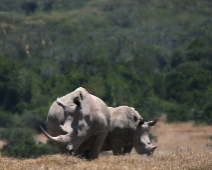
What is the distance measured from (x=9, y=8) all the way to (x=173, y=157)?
2109 inches

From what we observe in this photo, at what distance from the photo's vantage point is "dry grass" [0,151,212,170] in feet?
47.0

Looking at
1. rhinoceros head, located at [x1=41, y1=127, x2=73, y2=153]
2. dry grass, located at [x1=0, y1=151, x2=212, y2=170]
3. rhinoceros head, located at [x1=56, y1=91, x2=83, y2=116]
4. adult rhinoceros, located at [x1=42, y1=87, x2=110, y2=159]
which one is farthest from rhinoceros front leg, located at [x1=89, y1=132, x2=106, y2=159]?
dry grass, located at [x1=0, y1=151, x2=212, y2=170]

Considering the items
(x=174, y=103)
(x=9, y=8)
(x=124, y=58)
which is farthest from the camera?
(x=9, y=8)

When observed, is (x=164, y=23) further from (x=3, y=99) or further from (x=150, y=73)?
(x=3, y=99)

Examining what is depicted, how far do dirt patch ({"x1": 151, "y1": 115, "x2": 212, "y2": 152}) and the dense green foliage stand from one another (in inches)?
27.4

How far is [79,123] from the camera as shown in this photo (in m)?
17.4

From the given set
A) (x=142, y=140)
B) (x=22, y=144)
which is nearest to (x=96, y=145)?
(x=142, y=140)

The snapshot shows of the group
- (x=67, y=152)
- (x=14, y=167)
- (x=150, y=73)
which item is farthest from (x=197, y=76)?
(x=14, y=167)

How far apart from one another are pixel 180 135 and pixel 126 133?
19573mm

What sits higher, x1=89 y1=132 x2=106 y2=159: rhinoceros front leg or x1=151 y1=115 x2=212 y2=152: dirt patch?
x1=89 y1=132 x2=106 y2=159: rhinoceros front leg

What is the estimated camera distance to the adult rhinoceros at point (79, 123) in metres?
17.1

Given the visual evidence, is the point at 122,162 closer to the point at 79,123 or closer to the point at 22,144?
the point at 79,123

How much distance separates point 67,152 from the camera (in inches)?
670

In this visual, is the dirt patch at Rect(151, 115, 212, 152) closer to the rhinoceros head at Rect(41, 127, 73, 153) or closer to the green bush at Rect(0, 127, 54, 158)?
the green bush at Rect(0, 127, 54, 158)
